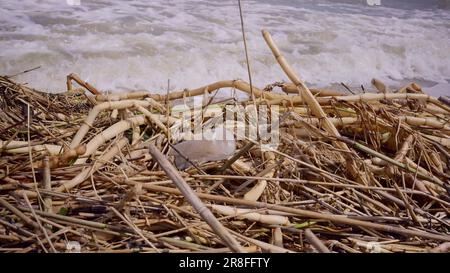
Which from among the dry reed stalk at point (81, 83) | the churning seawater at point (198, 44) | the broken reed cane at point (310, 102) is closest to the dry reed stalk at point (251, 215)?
the broken reed cane at point (310, 102)

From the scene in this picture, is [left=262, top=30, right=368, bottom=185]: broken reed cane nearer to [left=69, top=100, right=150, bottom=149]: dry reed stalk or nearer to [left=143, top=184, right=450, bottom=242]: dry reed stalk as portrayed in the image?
Result: [left=143, top=184, right=450, bottom=242]: dry reed stalk

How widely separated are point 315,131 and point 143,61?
18.6ft

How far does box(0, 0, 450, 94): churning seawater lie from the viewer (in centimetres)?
659

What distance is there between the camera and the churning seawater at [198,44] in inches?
260

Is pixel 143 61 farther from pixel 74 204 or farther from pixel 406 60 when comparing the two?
pixel 74 204

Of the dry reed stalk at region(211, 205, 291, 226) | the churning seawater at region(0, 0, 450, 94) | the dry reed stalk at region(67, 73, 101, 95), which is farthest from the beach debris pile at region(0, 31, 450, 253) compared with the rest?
the churning seawater at region(0, 0, 450, 94)

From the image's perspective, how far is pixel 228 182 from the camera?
1566 millimetres

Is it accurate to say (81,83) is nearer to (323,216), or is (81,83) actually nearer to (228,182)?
(228,182)

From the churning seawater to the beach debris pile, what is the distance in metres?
4.45

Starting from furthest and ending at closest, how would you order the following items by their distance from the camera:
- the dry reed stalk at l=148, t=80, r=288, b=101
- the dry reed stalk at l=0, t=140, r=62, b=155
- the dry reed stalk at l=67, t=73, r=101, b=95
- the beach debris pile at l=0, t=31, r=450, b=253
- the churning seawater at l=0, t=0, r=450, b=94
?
the churning seawater at l=0, t=0, r=450, b=94, the dry reed stalk at l=67, t=73, r=101, b=95, the dry reed stalk at l=148, t=80, r=288, b=101, the dry reed stalk at l=0, t=140, r=62, b=155, the beach debris pile at l=0, t=31, r=450, b=253

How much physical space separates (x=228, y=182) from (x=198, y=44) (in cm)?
657

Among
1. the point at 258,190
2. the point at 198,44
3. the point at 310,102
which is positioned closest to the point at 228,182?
the point at 258,190

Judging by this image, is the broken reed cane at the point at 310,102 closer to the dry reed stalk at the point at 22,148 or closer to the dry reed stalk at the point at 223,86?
the dry reed stalk at the point at 223,86
